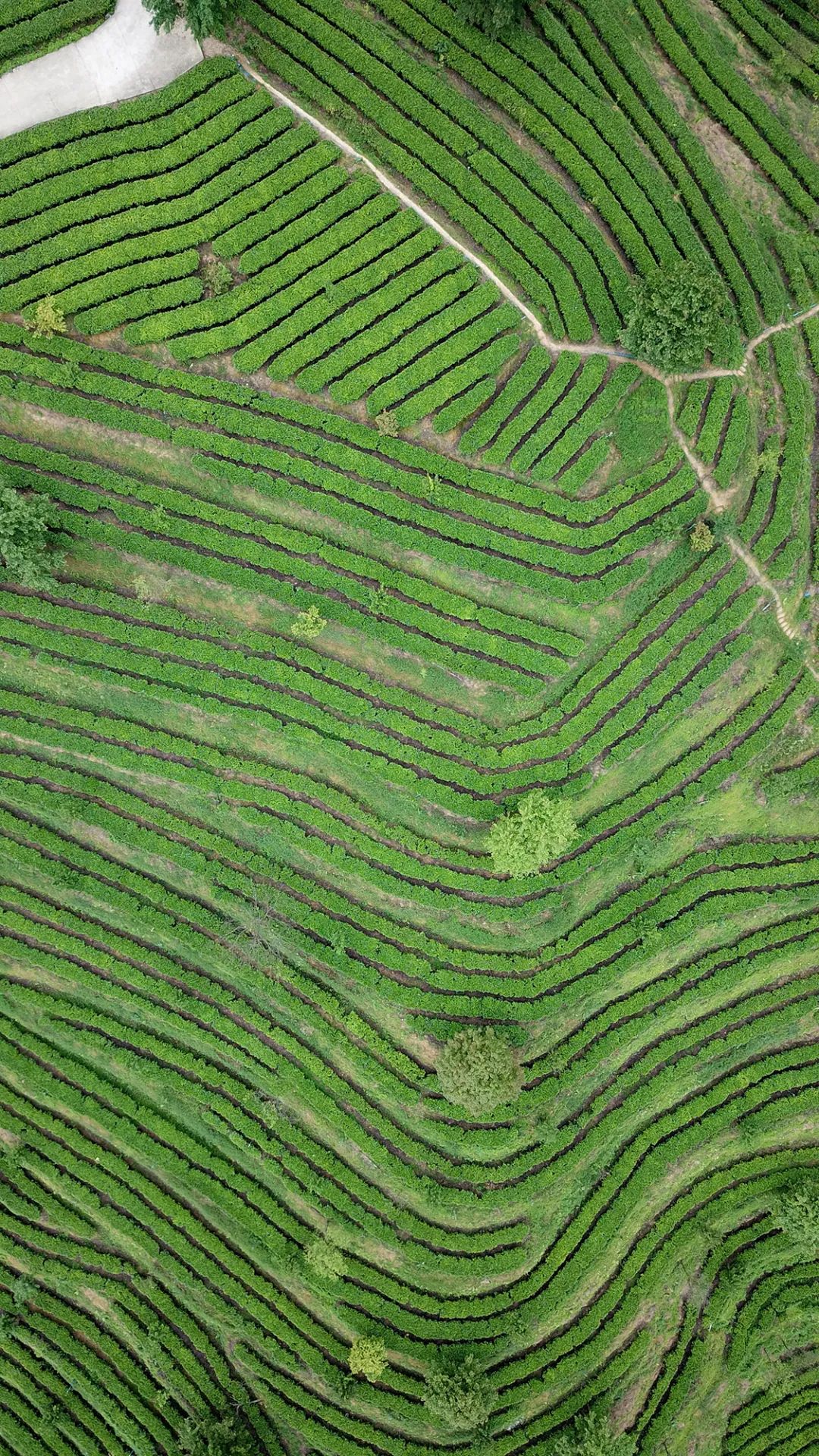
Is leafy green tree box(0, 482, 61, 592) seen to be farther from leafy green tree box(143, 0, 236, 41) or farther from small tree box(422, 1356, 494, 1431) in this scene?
small tree box(422, 1356, 494, 1431)

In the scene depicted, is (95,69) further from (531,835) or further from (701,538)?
(531,835)

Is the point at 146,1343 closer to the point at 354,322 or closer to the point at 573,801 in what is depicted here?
the point at 573,801

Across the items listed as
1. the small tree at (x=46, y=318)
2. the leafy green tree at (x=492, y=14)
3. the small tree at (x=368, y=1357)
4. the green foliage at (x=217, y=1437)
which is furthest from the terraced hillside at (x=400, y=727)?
the small tree at (x=368, y=1357)

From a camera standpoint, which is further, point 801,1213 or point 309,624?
point 801,1213

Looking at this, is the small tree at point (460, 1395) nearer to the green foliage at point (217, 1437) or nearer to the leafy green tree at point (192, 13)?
the green foliage at point (217, 1437)

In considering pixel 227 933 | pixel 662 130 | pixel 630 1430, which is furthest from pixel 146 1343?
pixel 662 130

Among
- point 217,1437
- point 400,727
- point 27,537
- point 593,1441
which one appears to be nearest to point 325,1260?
point 217,1437
